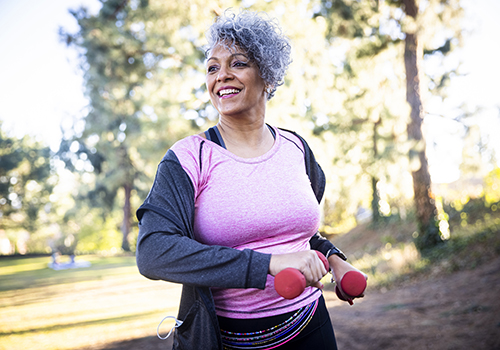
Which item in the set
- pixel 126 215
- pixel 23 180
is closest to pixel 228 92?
pixel 126 215

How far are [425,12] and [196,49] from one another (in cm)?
764

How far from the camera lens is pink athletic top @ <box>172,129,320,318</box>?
4.15 ft

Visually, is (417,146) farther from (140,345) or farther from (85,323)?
(85,323)

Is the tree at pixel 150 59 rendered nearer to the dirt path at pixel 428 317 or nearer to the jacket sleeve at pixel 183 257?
the dirt path at pixel 428 317

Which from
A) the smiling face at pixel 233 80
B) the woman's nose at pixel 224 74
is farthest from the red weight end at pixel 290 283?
the woman's nose at pixel 224 74

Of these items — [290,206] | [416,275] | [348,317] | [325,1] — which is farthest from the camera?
[325,1]

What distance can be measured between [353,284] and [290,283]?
0.34 m

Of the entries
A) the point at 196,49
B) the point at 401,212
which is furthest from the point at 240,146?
the point at 401,212

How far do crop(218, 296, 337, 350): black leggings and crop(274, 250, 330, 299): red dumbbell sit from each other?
36 cm

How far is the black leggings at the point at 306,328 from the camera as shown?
1.32 metres

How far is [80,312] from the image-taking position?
292 inches

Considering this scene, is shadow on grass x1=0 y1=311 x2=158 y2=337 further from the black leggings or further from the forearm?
the forearm

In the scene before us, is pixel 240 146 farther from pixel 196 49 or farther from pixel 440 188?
pixel 440 188

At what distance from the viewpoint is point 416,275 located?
8.95m
